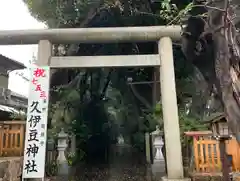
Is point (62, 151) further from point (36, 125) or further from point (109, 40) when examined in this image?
point (109, 40)

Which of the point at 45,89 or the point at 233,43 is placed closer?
the point at 233,43

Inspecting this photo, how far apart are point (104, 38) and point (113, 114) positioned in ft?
24.7

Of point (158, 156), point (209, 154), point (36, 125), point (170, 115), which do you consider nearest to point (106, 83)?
point (158, 156)

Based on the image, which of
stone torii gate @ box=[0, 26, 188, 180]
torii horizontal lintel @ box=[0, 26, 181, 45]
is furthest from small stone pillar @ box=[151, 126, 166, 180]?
torii horizontal lintel @ box=[0, 26, 181, 45]

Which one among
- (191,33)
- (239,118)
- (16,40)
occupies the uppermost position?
(16,40)

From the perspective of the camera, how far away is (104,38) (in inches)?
272

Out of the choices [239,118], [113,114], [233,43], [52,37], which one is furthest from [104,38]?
[113,114]

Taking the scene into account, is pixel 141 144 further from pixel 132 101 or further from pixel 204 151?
pixel 204 151

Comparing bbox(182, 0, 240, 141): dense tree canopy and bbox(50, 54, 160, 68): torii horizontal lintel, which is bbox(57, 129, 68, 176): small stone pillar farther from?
bbox(182, 0, 240, 141): dense tree canopy

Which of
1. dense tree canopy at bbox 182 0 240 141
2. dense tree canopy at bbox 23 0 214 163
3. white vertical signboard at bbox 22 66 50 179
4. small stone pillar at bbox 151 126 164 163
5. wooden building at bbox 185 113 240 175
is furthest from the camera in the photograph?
dense tree canopy at bbox 23 0 214 163

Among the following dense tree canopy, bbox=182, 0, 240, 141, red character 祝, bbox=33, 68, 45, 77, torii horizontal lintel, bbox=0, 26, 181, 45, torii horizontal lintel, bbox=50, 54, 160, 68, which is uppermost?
torii horizontal lintel, bbox=0, 26, 181, 45

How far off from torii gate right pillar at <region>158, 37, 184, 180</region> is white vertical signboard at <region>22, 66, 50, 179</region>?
304 cm

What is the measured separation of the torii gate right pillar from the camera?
6.18 metres

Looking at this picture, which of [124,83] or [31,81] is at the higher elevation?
[124,83]
